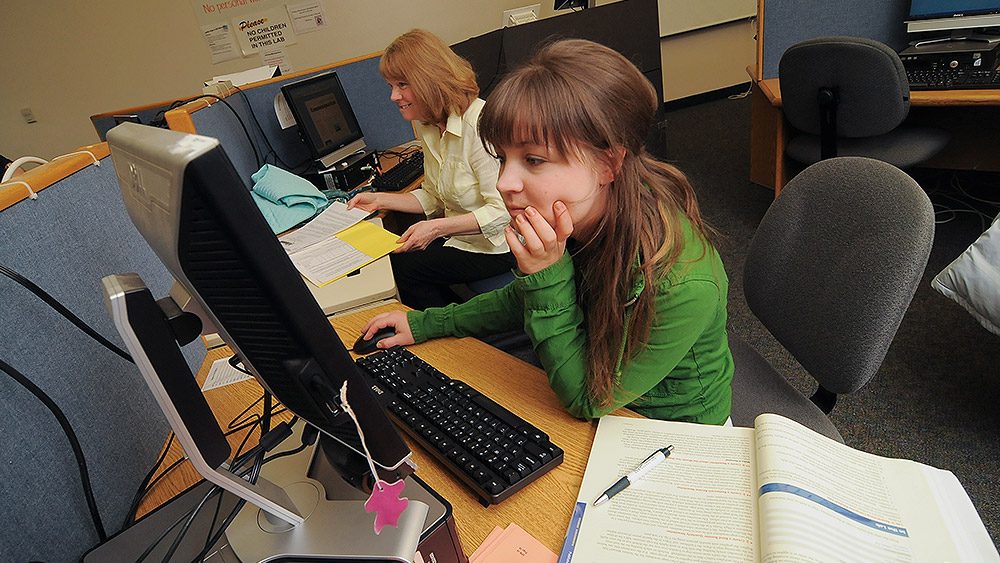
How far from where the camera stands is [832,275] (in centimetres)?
95

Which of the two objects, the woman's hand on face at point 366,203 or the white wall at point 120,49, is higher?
the white wall at point 120,49

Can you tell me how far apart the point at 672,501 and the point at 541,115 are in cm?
52

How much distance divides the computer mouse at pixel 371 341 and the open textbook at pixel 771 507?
19.3 inches

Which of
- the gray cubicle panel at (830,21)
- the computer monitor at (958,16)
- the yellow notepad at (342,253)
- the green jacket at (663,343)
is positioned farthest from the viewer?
the gray cubicle panel at (830,21)

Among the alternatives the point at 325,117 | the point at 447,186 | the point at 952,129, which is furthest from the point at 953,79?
the point at 325,117

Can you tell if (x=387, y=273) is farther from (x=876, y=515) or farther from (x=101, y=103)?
(x=101, y=103)

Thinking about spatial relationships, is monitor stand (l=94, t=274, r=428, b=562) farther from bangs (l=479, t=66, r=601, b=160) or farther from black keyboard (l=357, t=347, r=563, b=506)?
bangs (l=479, t=66, r=601, b=160)

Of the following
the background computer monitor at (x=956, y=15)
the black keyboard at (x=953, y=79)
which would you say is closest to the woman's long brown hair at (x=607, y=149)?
the black keyboard at (x=953, y=79)

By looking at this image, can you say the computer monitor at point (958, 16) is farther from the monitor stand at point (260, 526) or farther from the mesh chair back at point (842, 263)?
the monitor stand at point (260, 526)

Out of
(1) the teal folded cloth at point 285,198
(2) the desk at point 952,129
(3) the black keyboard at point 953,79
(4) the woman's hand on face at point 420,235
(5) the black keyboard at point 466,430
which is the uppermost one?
(1) the teal folded cloth at point 285,198

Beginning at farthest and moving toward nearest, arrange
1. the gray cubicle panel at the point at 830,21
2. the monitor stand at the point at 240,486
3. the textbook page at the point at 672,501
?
the gray cubicle panel at the point at 830,21 < the textbook page at the point at 672,501 < the monitor stand at the point at 240,486

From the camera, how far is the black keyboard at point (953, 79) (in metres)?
1.79

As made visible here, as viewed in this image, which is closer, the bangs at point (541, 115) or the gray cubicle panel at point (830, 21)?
the bangs at point (541, 115)

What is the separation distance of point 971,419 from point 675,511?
4.56ft
